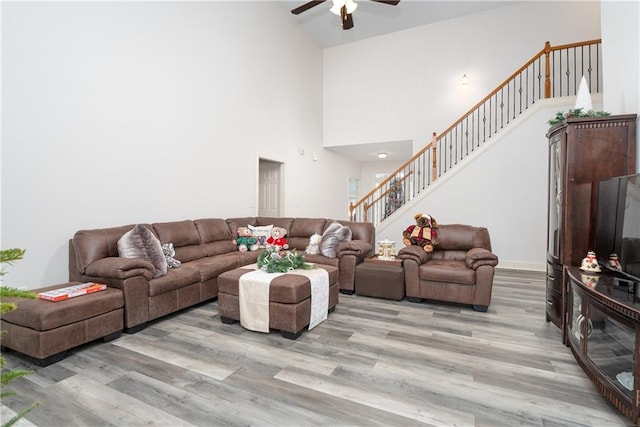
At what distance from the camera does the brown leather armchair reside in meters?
3.39

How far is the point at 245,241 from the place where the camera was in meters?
4.82

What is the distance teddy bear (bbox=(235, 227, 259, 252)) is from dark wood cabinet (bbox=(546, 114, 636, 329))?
379 centimetres

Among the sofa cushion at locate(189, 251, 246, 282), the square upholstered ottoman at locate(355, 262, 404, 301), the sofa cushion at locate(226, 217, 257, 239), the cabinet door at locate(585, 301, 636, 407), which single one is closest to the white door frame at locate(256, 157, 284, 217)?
the sofa cushion at locate(226, 217, 257, 239)

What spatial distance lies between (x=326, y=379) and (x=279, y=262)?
1.32 metres

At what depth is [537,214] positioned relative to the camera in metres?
5.45

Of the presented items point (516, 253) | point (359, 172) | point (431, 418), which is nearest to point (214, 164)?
point (431, 418)

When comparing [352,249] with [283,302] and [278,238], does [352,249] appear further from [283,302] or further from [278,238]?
[283,302]

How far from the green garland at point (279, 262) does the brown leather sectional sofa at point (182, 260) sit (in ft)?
2.74

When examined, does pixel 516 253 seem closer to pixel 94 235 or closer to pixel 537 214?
pixel 537 214

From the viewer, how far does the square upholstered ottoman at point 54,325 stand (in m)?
2.25

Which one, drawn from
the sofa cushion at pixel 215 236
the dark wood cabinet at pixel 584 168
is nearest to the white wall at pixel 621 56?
the dark wood cabinet at pixel 584 168

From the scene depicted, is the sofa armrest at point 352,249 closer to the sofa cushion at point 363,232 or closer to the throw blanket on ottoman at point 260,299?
the sofa cushion at point 363,232

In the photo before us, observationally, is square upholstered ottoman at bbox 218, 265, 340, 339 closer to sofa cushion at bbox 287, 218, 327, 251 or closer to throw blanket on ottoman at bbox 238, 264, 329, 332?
throw blanket on ottoman at bbox 238, 264, 329, 332

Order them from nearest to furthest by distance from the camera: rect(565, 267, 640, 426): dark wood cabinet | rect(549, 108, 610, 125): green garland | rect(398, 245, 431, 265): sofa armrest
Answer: rect(565, 267, 640, 426): dark wood cabinet, rect(549, 108, 610, 125): green garland, rect(398, 245, 431, 265): sofa armrest
